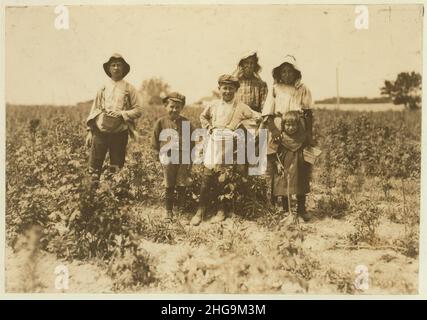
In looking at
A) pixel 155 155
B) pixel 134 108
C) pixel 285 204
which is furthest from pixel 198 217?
pixel 134 108

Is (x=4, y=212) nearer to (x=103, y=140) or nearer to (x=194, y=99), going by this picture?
(x=103, y=140)

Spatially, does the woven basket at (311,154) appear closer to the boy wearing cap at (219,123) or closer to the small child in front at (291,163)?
the small child in front at (291,163)

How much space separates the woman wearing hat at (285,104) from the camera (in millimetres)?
5504

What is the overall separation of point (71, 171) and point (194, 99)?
1472mm

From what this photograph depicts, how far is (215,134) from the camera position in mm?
5492

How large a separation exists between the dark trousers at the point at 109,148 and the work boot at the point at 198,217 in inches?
36.2

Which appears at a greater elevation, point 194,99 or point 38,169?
point 194,99

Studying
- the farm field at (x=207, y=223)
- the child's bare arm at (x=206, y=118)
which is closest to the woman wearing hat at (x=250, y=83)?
the child's bare arm at (x=206, y=118)

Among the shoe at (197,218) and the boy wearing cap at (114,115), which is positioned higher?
the boy wearing cap at (114,115)

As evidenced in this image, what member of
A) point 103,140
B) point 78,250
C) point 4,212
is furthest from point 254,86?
point 4,212

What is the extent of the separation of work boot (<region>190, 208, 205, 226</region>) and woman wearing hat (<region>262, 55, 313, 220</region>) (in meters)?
0.75

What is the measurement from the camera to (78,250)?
538 cm

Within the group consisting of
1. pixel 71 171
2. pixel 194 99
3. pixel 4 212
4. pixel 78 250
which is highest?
pixel 194 99

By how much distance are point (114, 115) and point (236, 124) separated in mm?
1263
